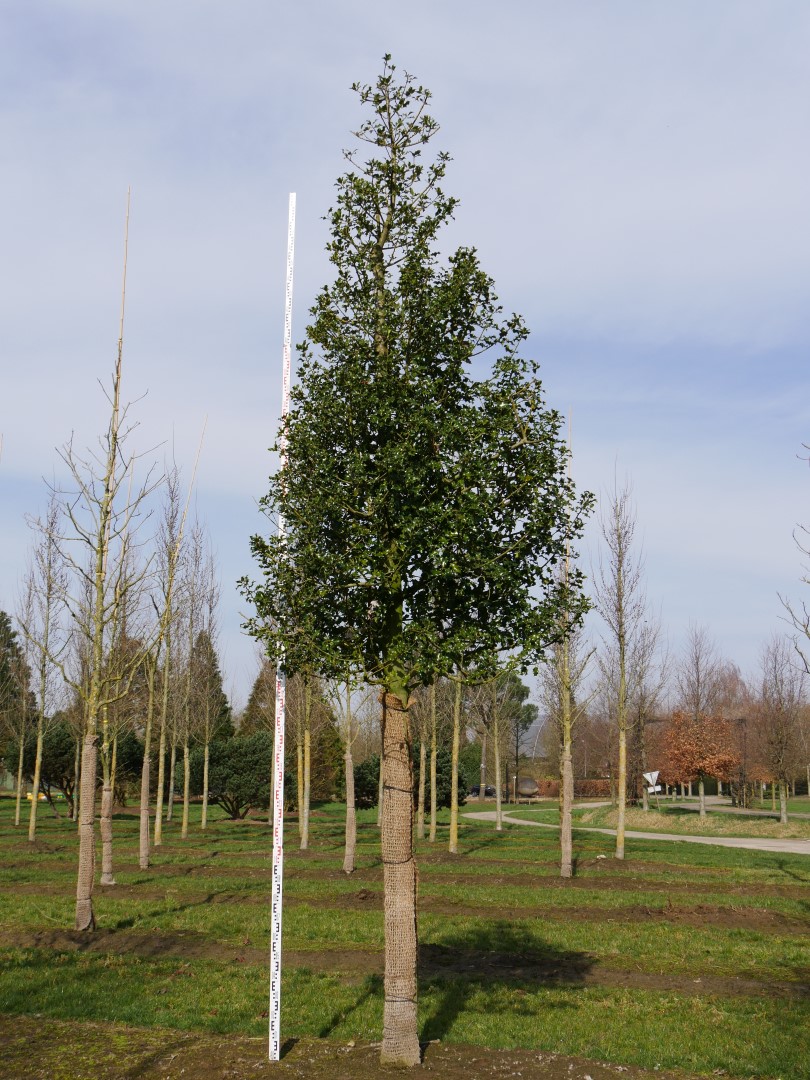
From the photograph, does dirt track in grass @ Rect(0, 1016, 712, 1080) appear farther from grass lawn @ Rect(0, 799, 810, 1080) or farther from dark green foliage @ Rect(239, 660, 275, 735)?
dark green foliage @ Rect(239, 660, 275, 735)

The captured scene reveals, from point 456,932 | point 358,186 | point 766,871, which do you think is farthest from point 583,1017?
point 766,871

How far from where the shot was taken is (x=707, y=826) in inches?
1577

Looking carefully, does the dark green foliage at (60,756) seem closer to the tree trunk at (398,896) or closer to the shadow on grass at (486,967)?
the shadow on grass at (486,967)

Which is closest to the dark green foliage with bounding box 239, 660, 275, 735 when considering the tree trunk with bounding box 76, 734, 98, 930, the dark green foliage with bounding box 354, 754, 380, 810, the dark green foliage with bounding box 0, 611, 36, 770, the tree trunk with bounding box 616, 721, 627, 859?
the dark green foliage with bounding box 354, 754, 380, 810

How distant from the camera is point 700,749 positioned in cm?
4528

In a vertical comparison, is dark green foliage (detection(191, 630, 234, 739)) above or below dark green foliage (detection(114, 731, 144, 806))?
above

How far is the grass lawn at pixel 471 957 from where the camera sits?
967 centimetres

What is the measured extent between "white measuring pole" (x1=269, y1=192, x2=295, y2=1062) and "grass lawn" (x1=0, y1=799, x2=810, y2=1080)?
161cm

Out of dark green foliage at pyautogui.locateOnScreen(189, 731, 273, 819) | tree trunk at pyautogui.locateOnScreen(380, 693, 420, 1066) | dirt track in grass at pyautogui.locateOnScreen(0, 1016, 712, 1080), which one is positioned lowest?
dark green foliage at pyautogui.locateOnScreen(189, 731, 273, 819)

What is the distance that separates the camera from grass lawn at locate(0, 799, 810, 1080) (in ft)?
31.7

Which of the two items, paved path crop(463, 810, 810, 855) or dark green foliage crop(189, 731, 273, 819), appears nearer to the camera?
paved path crop(463, 810, 810, 855)

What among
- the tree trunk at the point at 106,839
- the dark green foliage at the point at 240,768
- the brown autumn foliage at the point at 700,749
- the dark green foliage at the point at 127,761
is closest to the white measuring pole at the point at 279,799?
the tree trunk at the point at 106,839

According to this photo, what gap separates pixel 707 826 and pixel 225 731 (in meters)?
29.6

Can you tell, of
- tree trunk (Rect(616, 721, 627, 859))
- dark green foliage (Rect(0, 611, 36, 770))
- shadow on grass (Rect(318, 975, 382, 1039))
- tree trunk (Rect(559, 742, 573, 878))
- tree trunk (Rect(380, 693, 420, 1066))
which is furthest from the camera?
dark green foliage (Rect(0, 611, 36, 770))
